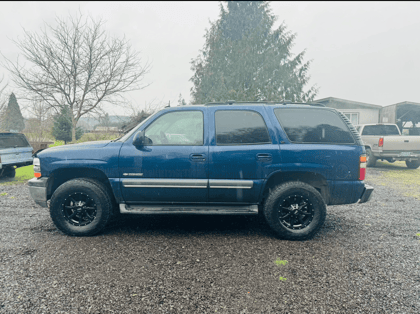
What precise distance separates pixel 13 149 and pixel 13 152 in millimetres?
90

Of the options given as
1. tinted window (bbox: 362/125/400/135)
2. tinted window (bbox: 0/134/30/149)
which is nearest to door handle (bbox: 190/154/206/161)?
tinted window (bbox: 0/134/30/149)

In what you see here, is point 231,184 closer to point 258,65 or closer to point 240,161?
point 240,161

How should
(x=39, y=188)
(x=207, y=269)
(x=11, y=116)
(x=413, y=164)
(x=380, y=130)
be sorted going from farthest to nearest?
1. (x=11, y=116)
2. (x=380, y=130)
3. (x=413, y=164)
4. (x=39, y=188)
5. (x=207, y=269)

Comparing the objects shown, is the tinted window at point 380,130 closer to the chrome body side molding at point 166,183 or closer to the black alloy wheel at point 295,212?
the black alloy wheel at point 295,212

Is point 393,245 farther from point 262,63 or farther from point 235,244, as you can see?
point 262,63

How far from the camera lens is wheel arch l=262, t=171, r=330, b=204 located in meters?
3.84

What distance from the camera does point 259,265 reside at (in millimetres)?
3070

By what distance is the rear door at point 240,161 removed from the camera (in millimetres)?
3721

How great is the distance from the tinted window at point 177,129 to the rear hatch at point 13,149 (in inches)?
257

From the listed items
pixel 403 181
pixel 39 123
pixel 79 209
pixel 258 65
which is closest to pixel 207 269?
pixel 79 209

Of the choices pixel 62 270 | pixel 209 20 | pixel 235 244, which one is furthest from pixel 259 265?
pixel 209 20

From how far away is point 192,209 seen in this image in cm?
377

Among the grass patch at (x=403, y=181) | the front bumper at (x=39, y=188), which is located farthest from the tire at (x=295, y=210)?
the grass patch at (x=403, y=181)

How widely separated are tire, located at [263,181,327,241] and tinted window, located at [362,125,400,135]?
10255mm
